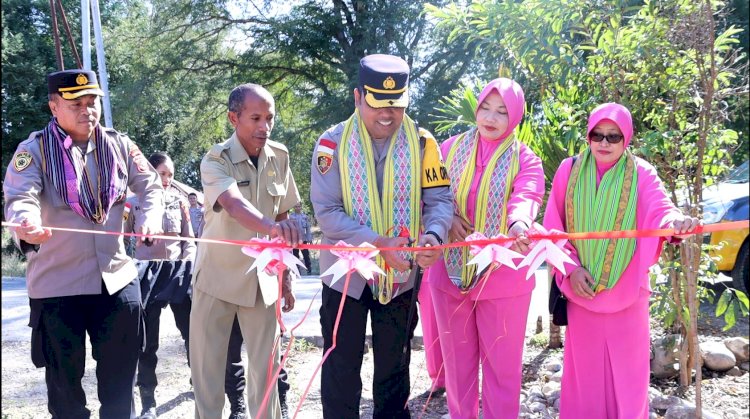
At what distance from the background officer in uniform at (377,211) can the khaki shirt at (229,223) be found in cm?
56

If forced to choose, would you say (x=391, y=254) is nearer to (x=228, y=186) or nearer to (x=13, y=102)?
(x=228, y=186)

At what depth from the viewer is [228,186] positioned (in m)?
3.40

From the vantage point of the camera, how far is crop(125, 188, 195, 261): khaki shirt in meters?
5.23

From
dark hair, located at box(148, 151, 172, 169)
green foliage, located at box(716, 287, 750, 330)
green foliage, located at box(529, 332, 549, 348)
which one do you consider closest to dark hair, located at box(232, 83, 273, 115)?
dark hair, located at box(148, 151, 172, 169)

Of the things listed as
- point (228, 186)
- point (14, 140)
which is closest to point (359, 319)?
point (228, 186)

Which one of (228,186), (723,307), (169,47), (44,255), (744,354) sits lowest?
(744,354)

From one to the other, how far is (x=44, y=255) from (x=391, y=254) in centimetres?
174

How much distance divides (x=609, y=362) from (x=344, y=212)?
5.03 ft

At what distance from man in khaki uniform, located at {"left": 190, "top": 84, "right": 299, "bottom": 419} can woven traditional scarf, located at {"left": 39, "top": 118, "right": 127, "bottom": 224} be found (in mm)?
A: 473

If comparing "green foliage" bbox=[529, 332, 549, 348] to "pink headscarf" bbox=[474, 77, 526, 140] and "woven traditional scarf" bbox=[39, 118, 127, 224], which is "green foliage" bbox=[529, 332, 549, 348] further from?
"woven traditional scarf" bbox=[39, 118, 127, 224]

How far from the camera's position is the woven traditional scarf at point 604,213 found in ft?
10.6

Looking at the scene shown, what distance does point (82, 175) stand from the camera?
3.31 metres

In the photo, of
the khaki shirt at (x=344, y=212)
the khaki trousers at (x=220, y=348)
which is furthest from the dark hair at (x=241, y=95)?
the khaki trousers at (x=220, y=348)

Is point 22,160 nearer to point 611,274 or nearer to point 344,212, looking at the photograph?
point 344,212
